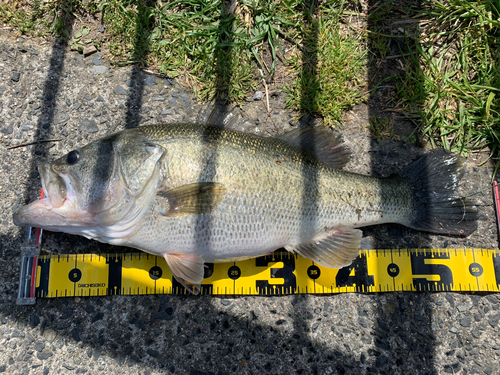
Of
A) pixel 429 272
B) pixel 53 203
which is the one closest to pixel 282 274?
pixel 429 272

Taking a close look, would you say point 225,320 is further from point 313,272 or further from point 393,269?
point 393,269

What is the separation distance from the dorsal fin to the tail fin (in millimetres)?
514

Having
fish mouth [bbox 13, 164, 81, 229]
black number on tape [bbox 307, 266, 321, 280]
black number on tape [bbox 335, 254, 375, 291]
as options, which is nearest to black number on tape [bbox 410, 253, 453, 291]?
black number on tape [bbox 335, 254, 375, 291]

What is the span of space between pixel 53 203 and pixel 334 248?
2.01 meters

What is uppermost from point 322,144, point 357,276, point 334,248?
point 322,144

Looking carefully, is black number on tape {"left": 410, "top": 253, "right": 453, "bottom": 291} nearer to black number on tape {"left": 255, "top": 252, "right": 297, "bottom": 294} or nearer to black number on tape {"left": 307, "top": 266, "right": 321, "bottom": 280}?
black number on tape {"left": 307, "top": 266, "right": 321, "bottom": 280}

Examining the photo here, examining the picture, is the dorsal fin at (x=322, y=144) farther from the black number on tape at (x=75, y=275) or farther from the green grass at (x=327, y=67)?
the black number on tape at (x=75, y=275)

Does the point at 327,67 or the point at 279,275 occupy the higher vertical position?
the point at 327,67

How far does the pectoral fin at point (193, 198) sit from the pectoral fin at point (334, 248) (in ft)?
2.27

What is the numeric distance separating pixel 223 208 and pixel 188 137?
1.81 feet

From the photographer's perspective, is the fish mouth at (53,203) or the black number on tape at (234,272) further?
the black number on tape at (234,272)

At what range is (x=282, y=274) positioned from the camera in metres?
2.60

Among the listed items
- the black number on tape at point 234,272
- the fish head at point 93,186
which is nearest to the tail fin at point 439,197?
the black number on tape at point 234,272

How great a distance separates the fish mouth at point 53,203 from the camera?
7.03ft
